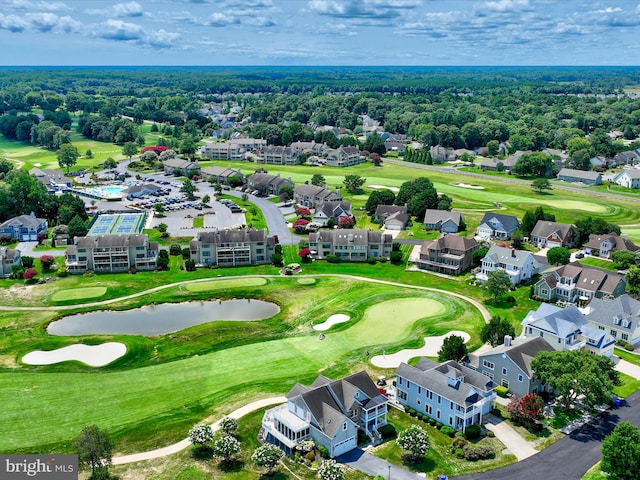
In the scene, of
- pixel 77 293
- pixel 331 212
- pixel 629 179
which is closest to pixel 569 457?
pixel 77 293

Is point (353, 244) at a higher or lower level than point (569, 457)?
higher

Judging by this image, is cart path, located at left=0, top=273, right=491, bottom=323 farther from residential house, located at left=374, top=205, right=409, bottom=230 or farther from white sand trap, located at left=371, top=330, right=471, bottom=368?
residential house, located at left=374, top=205, right=409, bottom=230

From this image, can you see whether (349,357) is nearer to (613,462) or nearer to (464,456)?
(464,456)

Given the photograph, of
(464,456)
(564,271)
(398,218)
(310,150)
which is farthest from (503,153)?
(464,456)

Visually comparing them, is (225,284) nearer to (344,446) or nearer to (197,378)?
(197,378)

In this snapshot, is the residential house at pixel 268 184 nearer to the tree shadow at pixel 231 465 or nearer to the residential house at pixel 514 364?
the residential house at pixel 514 364
